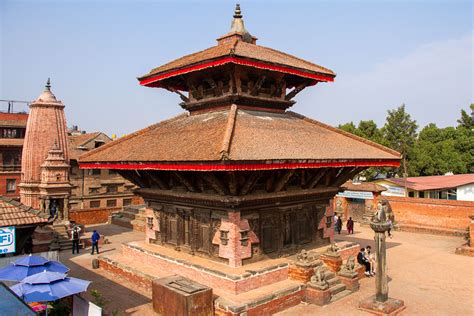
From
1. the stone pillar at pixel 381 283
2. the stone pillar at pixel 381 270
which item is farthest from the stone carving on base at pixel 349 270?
the stone pillar at pixel 381 270

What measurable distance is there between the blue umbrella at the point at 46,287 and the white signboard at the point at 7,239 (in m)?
1.63

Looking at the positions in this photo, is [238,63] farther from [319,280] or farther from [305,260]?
[319,280]

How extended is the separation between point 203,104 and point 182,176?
339 centimetres

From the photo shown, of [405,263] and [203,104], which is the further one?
[405,263]

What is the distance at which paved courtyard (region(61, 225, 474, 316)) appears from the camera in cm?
1168

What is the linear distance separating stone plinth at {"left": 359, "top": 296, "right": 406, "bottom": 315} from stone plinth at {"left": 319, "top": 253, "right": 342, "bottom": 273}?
1864 mm

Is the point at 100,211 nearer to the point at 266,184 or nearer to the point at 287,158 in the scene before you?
the point at 266,184

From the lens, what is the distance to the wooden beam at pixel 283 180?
12.4 metres

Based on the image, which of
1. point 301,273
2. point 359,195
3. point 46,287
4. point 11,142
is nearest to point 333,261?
point 301,273

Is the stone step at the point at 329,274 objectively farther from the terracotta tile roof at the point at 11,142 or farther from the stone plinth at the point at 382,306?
the terracotta tile roof at the point at 11,142

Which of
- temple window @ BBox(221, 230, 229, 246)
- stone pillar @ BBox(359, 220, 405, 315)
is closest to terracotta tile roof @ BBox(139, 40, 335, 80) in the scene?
temple window @ BBox(221, 230, 229, 246)

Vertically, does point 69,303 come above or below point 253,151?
below

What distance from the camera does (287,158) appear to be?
429 inches

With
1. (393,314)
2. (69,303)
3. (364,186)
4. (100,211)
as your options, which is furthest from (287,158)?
(100,211)
